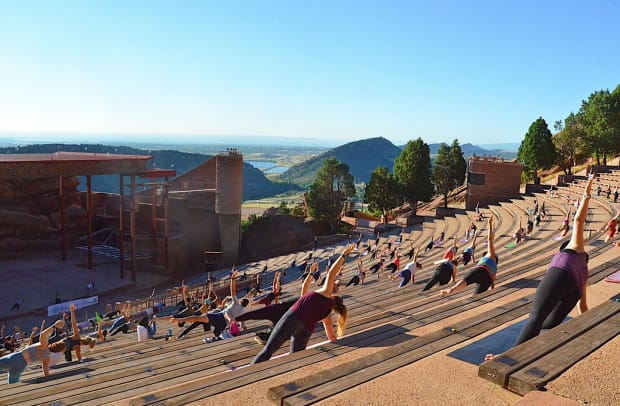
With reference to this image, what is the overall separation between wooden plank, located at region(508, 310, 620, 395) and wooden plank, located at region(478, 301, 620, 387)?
57 millimetres

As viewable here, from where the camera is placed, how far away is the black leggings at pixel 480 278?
915 centimetres

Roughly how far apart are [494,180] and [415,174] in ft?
27.7

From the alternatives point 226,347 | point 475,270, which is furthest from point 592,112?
point 226,347

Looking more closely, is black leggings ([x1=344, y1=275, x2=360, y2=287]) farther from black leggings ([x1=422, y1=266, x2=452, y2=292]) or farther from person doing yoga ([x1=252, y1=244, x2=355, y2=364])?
person doing yoga ([x1=252, y1=244, x2=355, y2=364])

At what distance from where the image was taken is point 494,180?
39.7 m

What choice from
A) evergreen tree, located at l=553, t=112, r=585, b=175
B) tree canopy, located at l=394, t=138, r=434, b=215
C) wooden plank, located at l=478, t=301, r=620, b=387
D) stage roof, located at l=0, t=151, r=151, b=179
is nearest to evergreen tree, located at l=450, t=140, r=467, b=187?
tree canopy, located at l=394, t=138, r=434, b=215

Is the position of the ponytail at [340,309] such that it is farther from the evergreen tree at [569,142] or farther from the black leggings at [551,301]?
the evergreen tree at [569,142]

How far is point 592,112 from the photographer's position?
145 ft

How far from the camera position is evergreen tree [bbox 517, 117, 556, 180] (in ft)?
145

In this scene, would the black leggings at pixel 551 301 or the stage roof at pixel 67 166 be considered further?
the stage roof at pixel 67 166

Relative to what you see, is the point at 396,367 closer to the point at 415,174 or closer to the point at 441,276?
the point at 441,276

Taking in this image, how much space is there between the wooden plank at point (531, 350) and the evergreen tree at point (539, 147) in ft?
140

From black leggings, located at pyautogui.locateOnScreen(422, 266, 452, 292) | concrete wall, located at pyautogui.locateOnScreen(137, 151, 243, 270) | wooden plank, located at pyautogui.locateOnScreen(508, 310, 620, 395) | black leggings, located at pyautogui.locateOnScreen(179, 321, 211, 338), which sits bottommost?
concrete wall, located at pyautogui.locateOnScreen(137, 151, 243, 270)

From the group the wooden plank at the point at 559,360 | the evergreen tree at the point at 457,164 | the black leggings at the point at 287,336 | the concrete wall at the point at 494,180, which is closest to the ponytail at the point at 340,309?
the black leggings at the point at 287,336
